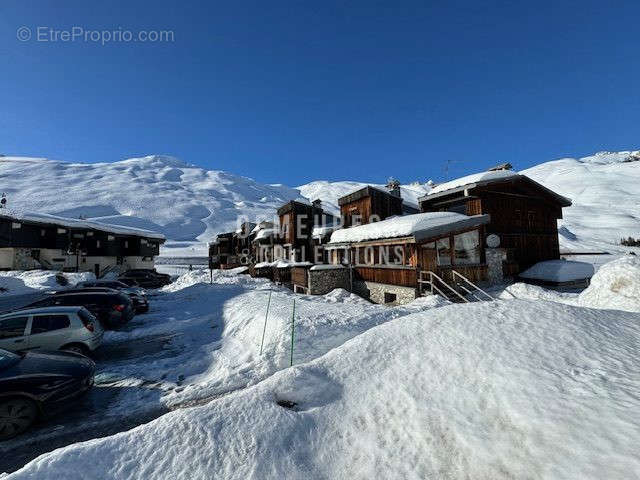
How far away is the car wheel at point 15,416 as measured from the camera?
596 cm

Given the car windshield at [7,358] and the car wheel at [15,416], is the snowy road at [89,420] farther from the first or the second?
the car windshield at [7,358]

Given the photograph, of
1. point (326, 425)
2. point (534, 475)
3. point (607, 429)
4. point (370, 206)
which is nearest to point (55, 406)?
point (326, 425)

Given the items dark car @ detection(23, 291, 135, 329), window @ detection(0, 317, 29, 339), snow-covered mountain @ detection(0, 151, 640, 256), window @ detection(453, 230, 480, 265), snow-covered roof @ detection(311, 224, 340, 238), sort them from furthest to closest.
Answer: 1. snow-covered mountain @ detection(0, 151, 640, 256)
2. snow-covered roof @ detection(311, 224, 340, 238)
3. window @ detection(453, 230, 480, 265)
4. dark car @ detection(23, 291, 135, 329)
5. window @ detection(0, 317, 29, 339)

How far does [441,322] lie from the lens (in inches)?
220

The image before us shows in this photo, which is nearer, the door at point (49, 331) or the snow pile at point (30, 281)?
the door at point (49, 331)

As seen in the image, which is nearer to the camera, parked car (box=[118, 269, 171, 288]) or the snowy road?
the snowy road

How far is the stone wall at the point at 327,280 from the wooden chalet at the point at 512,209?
8601 mm

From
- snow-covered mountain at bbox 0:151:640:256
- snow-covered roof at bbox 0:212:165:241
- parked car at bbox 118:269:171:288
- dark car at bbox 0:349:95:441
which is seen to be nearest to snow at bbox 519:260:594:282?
dark car at bbox 0:349:95:441

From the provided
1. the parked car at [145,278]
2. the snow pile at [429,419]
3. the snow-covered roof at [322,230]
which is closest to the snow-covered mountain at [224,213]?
the snow-covered roof at [322,230]

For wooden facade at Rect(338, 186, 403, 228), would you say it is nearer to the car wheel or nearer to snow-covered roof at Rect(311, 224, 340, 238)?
snow-covered roof at Rect(311, 224, 340, 238)

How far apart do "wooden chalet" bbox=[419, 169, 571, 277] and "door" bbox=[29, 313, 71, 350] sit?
66.9 feet

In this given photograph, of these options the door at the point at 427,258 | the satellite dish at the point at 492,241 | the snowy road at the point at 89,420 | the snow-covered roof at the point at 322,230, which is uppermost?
the snow-covered roof at the point at 322,230

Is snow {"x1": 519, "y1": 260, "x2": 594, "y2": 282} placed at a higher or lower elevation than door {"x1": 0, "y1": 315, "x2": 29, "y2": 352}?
higher

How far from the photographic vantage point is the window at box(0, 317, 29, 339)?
914cm
